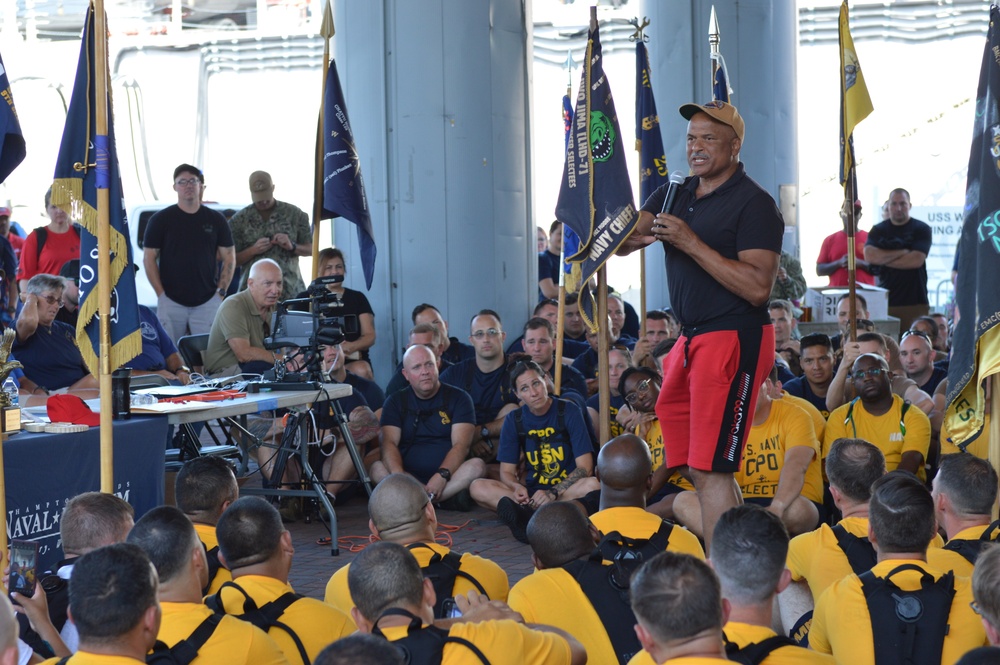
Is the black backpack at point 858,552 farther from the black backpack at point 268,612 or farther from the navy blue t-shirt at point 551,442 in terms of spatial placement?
the navy blue t-shirt at point 551,442

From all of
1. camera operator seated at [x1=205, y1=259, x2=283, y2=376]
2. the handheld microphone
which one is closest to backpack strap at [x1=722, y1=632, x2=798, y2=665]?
the handheld microphone

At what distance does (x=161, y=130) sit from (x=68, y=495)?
1601cm

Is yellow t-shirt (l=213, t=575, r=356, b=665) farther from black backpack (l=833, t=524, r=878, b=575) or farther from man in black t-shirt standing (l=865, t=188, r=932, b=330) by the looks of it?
man in black t-shirt standing (l=865, t=188, r=932, b=330)

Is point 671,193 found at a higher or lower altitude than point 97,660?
higher

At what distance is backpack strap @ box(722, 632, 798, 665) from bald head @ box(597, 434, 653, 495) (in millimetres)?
1563

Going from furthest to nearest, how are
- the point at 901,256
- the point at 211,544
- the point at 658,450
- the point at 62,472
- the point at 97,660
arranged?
the point at 901,256 < the point at 658,450 < the point at 62,472 < the point at 211,544 < the point at 97,660

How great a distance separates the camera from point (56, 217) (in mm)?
11320

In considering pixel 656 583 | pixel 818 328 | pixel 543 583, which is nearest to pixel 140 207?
pixel 818 328

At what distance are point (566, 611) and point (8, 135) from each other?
3106 mm

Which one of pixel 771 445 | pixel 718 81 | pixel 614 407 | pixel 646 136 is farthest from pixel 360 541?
pixel 718 81

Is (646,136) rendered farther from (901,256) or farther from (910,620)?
(910,620)

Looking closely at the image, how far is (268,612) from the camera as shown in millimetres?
3617

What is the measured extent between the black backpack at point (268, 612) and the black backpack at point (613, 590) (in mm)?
899

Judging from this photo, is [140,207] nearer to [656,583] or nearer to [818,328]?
[818,328]
